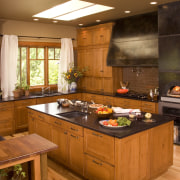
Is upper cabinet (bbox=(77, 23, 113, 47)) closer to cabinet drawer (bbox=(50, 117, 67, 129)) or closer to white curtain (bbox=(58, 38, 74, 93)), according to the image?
white curtain (bbox=(58, 38, 74, 93))

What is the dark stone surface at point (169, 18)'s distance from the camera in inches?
191

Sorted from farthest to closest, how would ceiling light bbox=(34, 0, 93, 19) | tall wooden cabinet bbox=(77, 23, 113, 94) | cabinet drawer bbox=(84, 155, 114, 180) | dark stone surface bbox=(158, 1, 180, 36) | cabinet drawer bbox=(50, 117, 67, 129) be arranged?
tall wooden cabinet bbox=(77, 23, 113, 94) < ceiling light bbox=(34, 0, 93, 19) < dark stone surface bbox=(158, 1, 180, 36) < cabinet drawer bbox=(50, 117, 67, 129) < cabinet drawer bbox=(84, 155, 114, 180)

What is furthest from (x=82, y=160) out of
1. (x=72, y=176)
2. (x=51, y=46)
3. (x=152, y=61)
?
(x=51, y=46)

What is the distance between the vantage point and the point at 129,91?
6.73m

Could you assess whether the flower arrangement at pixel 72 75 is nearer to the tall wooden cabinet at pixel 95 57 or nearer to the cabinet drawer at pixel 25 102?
the tall wooden cabinet at pixel 95 57

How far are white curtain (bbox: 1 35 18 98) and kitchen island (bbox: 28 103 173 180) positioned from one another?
2664 mm

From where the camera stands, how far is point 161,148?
353cm

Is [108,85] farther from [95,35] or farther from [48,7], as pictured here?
[48,7]

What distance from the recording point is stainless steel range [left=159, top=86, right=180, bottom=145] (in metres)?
4.93

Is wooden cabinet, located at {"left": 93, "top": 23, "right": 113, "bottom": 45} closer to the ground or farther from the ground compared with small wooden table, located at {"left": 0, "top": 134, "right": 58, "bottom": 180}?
farther from the ground

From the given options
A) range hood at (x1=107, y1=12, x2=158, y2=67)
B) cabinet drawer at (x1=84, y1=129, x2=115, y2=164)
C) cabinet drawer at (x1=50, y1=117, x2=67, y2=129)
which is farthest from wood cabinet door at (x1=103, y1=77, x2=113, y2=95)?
cabinet drawer at (x1=84, y1=129, x2=115, y2=164)

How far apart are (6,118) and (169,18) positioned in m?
4.44

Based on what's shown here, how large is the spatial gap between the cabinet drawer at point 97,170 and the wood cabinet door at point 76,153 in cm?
12

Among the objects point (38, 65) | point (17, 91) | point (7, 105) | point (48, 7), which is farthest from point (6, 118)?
point (48, 7)
